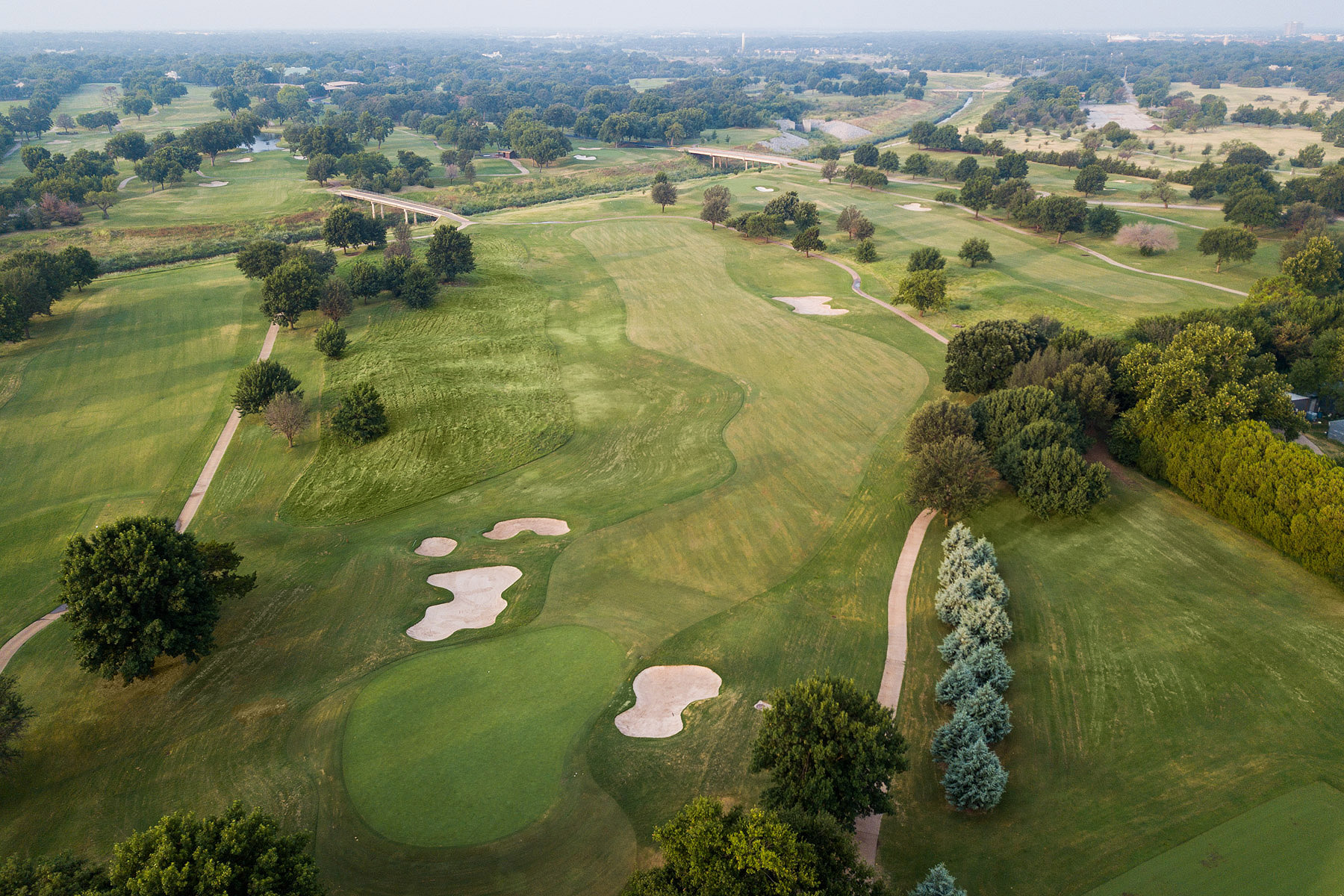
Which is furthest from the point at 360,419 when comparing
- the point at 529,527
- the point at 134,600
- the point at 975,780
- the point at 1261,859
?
the point at 1261,859

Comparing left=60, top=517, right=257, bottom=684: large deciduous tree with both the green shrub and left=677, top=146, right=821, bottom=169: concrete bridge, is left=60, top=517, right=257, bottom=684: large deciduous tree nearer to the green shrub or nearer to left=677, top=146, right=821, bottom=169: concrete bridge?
the green shrub

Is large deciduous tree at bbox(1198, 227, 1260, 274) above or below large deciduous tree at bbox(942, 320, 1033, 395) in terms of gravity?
above

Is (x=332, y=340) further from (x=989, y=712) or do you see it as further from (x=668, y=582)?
(x=989, y=712)

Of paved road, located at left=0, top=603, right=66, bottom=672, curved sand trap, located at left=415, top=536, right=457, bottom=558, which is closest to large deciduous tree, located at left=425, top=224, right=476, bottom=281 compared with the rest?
curved sand trap, located at left=415, top=536, right=457, bottom=558

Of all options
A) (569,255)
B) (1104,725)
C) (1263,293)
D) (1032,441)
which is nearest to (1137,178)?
(1263,293)

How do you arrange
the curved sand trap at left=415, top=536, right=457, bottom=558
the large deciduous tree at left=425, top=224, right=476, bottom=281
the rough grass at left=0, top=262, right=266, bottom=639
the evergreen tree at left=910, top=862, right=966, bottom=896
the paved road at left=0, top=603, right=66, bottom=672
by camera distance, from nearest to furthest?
the evergreen tree at left=910, top=862, right=966, bottom=896 < the paved road at left=0, top=603, right=66, bottom=672 < the curved sand trap at left=415, top=536, right=457, bottom=558 < the rough grass at left=0, top=262, right=266, bottom=639 < the large deciduous tree at left=425, top=224, right=476, bottom=281

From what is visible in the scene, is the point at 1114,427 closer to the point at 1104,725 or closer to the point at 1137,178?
the point at 1104,725

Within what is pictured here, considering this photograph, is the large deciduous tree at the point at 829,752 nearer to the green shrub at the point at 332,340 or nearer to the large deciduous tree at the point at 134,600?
the large deciduous tree at the point at 134,600
